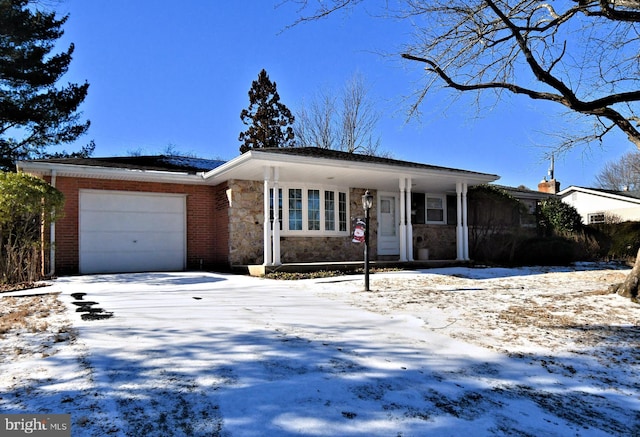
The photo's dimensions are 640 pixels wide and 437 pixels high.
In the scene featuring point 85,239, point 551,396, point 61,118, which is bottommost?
point 551,396

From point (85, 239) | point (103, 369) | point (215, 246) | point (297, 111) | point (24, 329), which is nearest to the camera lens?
point (103, 369)

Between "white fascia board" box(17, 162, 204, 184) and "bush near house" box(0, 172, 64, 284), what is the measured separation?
4.52 ft

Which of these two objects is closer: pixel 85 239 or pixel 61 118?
pixel 85 239

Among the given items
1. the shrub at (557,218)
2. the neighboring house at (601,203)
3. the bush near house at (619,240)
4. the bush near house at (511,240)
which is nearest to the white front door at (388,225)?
the bush near house at (511,240)

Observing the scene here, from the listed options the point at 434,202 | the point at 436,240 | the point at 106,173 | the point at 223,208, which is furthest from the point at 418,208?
the point at 106,173

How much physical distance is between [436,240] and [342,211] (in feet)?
13.4

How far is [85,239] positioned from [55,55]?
41.2ft

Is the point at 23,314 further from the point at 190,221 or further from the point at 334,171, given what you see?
the point at 334,171

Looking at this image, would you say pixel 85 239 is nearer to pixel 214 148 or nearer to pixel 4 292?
pixel 4 292

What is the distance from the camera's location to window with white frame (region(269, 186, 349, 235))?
11717 mm

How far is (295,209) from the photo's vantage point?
11898mm

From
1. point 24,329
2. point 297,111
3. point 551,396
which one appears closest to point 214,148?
point 297,111

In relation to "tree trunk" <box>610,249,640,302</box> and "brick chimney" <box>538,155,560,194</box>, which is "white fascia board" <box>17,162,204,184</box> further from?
"brick chimney" <box>538,155,560,194</box>

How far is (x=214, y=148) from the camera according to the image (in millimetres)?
33938
